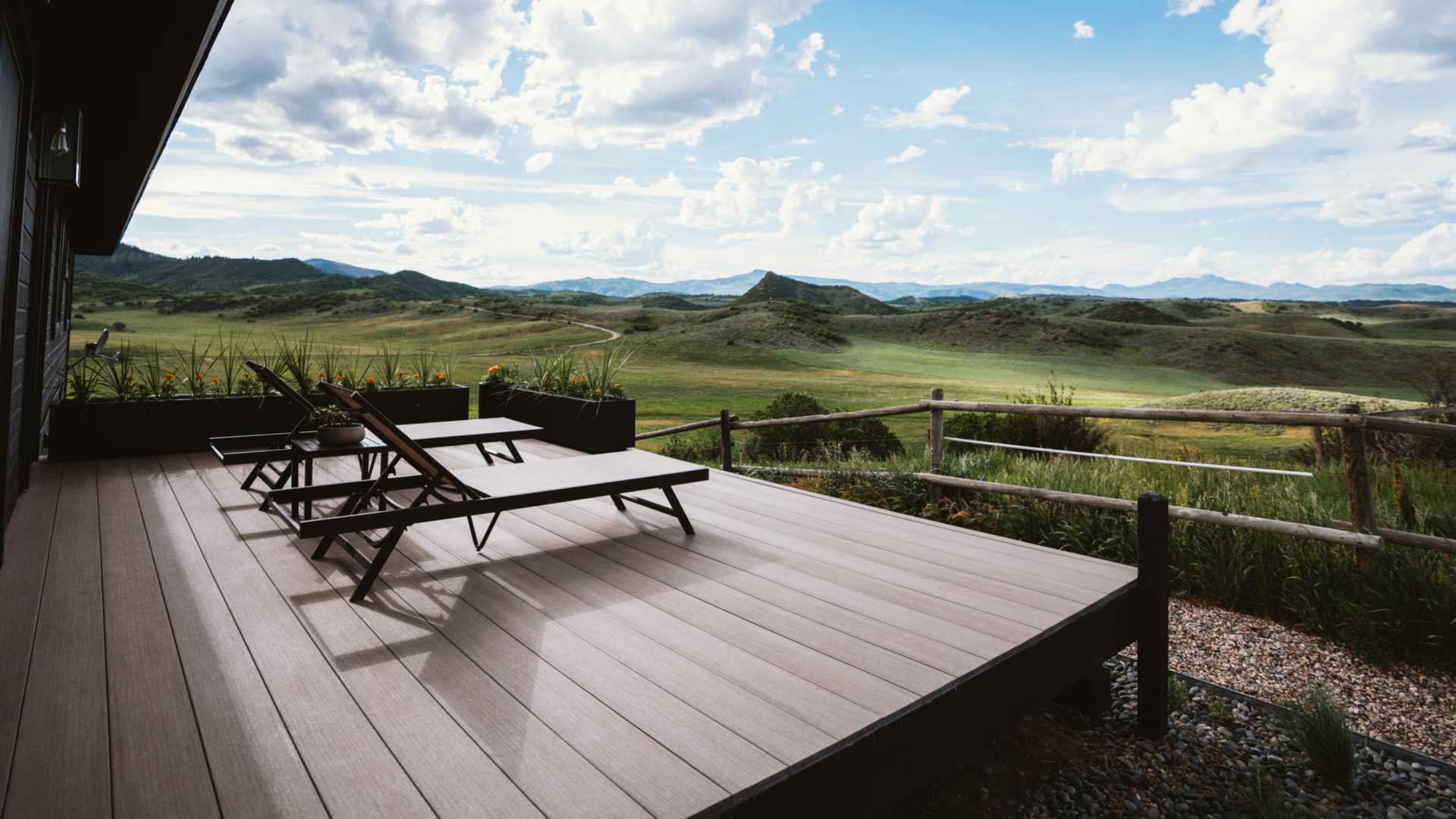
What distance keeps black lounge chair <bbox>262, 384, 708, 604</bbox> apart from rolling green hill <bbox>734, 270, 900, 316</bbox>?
39809 millimetres

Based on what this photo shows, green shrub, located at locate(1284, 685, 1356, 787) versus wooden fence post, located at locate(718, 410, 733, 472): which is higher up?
wooden fence post, located at locate(718, 410, 733, 472)

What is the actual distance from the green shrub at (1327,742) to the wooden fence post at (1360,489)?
1707mm

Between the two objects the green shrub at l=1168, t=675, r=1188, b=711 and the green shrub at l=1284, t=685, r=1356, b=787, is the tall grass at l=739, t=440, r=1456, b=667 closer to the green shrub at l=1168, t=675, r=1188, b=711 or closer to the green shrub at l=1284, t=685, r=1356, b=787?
the green shrub at l=1168, t=675, r=1188, b=711

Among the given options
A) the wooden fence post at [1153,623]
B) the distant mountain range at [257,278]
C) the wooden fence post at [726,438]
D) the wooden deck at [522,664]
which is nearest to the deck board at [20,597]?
the wooden deck at [522,664]

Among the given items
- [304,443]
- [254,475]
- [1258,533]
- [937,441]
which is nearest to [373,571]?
[304,443]

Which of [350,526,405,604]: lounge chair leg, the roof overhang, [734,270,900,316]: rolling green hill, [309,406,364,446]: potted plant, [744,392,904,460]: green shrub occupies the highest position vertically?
[734,270,900,316]: rolling green hill

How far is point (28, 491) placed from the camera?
447 centimetres

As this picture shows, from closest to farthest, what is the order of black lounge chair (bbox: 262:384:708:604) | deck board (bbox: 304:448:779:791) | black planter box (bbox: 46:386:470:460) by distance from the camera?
deck board (bbox: 304:448:779:791), black lounge chair (bbox: 262:384:708:604), black planter box (bbox: 46:386:470:460)

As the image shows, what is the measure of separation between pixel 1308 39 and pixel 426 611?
70.9 ft

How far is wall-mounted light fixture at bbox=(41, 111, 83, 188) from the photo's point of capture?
3.80m

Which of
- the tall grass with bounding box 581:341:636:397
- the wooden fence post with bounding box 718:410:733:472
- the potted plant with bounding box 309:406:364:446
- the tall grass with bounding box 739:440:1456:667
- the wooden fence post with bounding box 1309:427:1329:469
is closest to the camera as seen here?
the tall grass with bounding box 739:440:1456:667

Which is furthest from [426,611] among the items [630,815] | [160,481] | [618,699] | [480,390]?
[480,390]

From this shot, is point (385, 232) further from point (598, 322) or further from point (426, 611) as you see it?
point (426, 611)

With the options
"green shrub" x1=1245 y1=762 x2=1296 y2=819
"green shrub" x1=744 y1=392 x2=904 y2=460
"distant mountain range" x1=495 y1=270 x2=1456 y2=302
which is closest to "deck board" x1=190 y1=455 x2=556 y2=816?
"green shrub" x1=1245 y1=762 x2=1296 y2=819
